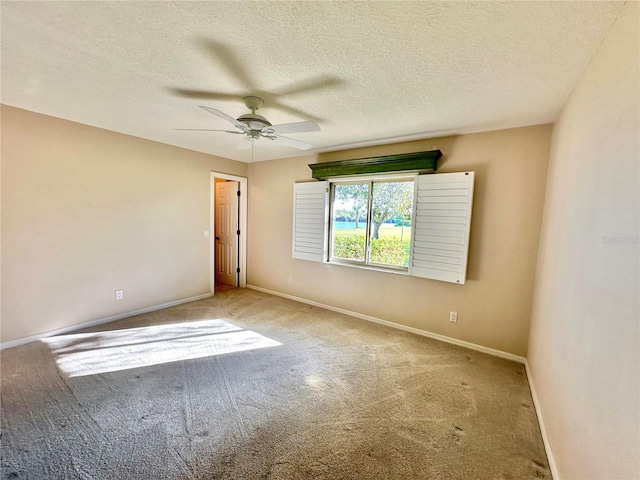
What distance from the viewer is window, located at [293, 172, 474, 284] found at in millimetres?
2891

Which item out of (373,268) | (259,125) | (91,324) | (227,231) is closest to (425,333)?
(373,268)

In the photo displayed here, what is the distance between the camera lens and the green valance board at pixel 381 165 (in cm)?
303

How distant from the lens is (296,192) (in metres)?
4.19

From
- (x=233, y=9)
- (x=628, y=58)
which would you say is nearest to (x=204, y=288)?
(x=233, y=9)

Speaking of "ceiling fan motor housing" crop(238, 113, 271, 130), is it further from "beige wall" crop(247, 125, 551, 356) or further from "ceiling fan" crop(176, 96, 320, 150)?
"beige wall" crop(247, 125, 551, 356)

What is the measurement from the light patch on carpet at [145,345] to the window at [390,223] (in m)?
1.65

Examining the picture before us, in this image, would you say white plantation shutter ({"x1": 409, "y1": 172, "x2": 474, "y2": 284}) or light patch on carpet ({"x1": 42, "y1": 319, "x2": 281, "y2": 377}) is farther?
white plantation shutter ({"x1": 409, "y1": 172, "x2": 474, "y2": 284})

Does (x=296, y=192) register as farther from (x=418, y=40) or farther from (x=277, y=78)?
(x=418, y=40)

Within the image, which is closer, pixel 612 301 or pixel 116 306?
pixel 612 301

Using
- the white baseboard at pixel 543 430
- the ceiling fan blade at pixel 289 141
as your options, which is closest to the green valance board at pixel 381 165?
the ceiling fan blade at pixel 289 141

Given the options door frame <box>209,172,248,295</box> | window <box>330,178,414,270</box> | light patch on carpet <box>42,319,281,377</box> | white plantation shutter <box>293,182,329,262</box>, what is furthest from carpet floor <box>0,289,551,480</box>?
door frame <box>209,172,248,295</box>

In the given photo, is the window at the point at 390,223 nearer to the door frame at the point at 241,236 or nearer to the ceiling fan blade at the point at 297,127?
the door frame at the point at 241,236

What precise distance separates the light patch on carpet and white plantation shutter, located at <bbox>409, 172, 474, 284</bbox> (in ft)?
6.71

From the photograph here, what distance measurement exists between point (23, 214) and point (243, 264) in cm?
299
